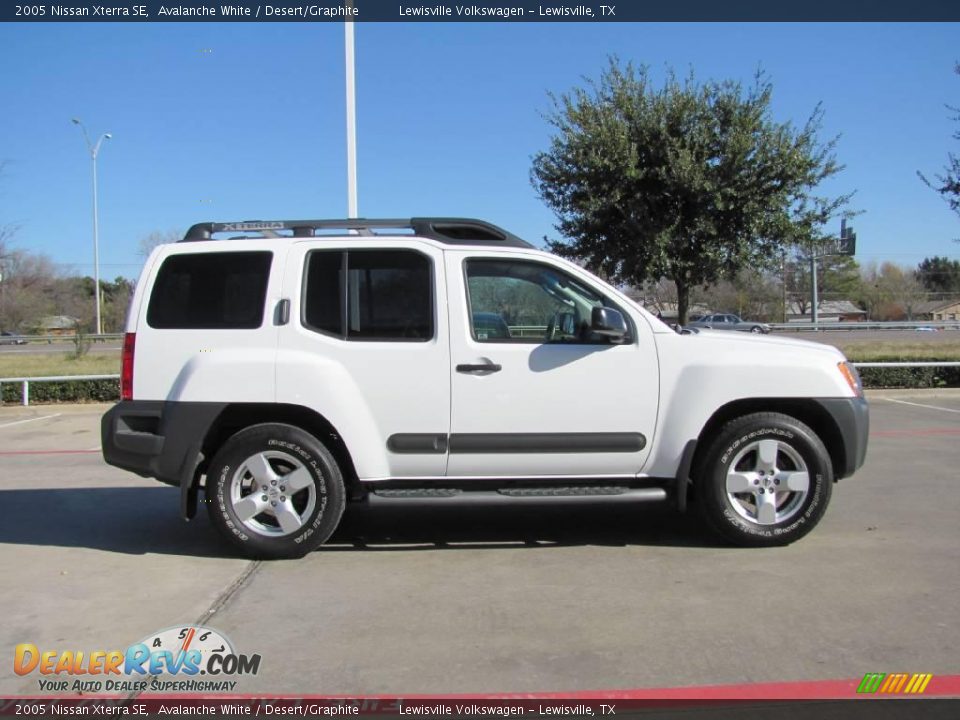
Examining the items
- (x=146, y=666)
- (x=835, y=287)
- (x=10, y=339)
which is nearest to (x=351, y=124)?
(x=146, y=666)

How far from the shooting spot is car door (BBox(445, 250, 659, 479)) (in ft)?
16.5

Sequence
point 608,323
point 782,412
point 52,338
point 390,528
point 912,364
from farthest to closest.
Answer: point 52,338 → point 912,364 → point 390,528 → point 782,412 → point 608,323

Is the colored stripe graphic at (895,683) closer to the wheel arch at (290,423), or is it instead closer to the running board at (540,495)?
the running board at (540,495)

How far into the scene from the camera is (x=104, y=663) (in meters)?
3.69

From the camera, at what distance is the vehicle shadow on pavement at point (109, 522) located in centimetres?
562

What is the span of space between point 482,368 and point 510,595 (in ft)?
4.62

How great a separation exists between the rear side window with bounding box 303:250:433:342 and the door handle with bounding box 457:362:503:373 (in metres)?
0.32

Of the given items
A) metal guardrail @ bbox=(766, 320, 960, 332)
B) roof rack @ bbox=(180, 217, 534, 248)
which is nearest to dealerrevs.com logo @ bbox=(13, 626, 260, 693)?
roof rack @ bbox=(180, 217, 534, 248)

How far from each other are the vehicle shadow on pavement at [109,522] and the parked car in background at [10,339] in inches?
1505

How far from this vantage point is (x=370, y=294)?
5.18 metres

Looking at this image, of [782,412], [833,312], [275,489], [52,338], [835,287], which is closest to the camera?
[275,489]

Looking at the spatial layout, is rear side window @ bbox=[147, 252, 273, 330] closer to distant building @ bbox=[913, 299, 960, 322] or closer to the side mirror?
the side mirror

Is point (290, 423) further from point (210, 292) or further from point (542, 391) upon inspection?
point (542, 391)

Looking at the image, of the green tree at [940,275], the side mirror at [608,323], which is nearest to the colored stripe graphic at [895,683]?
the side mirror at [608,323]
